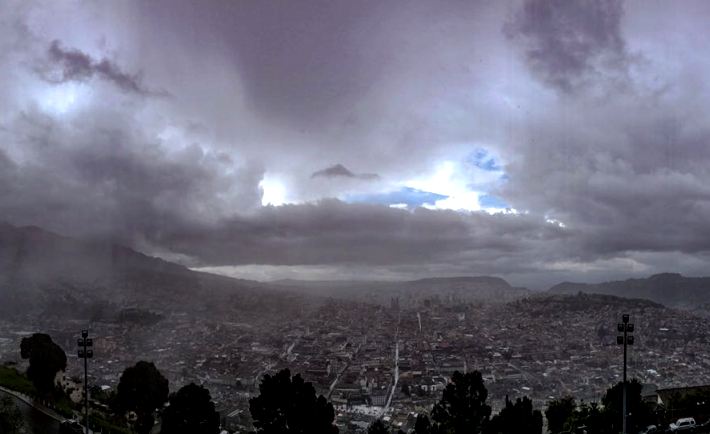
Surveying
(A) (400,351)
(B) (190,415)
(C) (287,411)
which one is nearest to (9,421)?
(B) (190,415)

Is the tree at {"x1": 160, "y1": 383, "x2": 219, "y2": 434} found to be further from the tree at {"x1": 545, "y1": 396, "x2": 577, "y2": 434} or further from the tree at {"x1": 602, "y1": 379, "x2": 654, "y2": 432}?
the tree at {"x1": 545, "y1": 396, "x2": 577, "y2": 434}

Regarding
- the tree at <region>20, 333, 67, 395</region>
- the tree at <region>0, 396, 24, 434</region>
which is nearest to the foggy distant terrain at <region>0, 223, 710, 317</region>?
the tree at <region>20, 333, 67, 395</region>

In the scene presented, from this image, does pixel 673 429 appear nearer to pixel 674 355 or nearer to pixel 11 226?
pixel 674 355

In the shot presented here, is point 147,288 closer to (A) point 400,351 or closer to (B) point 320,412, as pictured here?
(A) point 400,351

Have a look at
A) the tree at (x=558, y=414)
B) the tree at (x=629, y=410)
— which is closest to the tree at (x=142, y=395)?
the tree at (x=558, y=414)

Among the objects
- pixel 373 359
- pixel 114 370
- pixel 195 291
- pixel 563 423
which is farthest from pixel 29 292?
pixel 563 423
